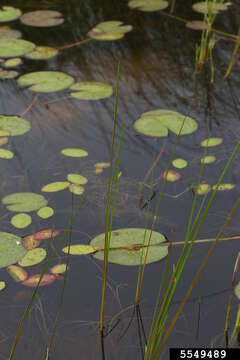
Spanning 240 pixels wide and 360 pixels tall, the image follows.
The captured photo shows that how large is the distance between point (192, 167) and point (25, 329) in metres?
0.89

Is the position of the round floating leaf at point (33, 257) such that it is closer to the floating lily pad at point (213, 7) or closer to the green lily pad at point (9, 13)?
the green lily pad at point (9, 13)

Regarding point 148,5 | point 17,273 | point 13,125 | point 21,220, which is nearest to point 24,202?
point 21,220

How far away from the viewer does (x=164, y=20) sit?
331 centimetres

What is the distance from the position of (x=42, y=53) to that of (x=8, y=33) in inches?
11.2

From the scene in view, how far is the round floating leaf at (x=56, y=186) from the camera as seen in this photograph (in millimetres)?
2141

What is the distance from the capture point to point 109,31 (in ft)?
10.4

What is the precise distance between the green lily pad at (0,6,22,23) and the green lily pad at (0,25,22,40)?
0.10 meters

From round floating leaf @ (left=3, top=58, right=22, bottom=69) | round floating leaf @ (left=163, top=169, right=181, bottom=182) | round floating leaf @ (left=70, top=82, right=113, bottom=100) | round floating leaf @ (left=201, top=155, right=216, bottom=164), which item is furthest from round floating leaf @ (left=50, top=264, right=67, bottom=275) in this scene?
round floating leaf @ (left=3, top=58, right=22, bottom=69)

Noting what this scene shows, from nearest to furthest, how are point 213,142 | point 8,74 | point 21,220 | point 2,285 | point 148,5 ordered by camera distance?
point 2,285 < point 21,220 < point 213,142 < point 8,74 < point 148,5

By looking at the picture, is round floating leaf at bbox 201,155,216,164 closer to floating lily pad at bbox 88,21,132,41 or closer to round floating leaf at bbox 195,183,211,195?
round floating leaf at bbox 195,183,211,195

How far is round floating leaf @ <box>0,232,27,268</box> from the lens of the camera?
A: 186cm

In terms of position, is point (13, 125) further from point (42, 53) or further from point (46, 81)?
point (42, 53)

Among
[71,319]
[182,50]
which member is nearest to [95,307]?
[71,319]

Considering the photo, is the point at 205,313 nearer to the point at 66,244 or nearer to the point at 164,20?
the point at 66,244
